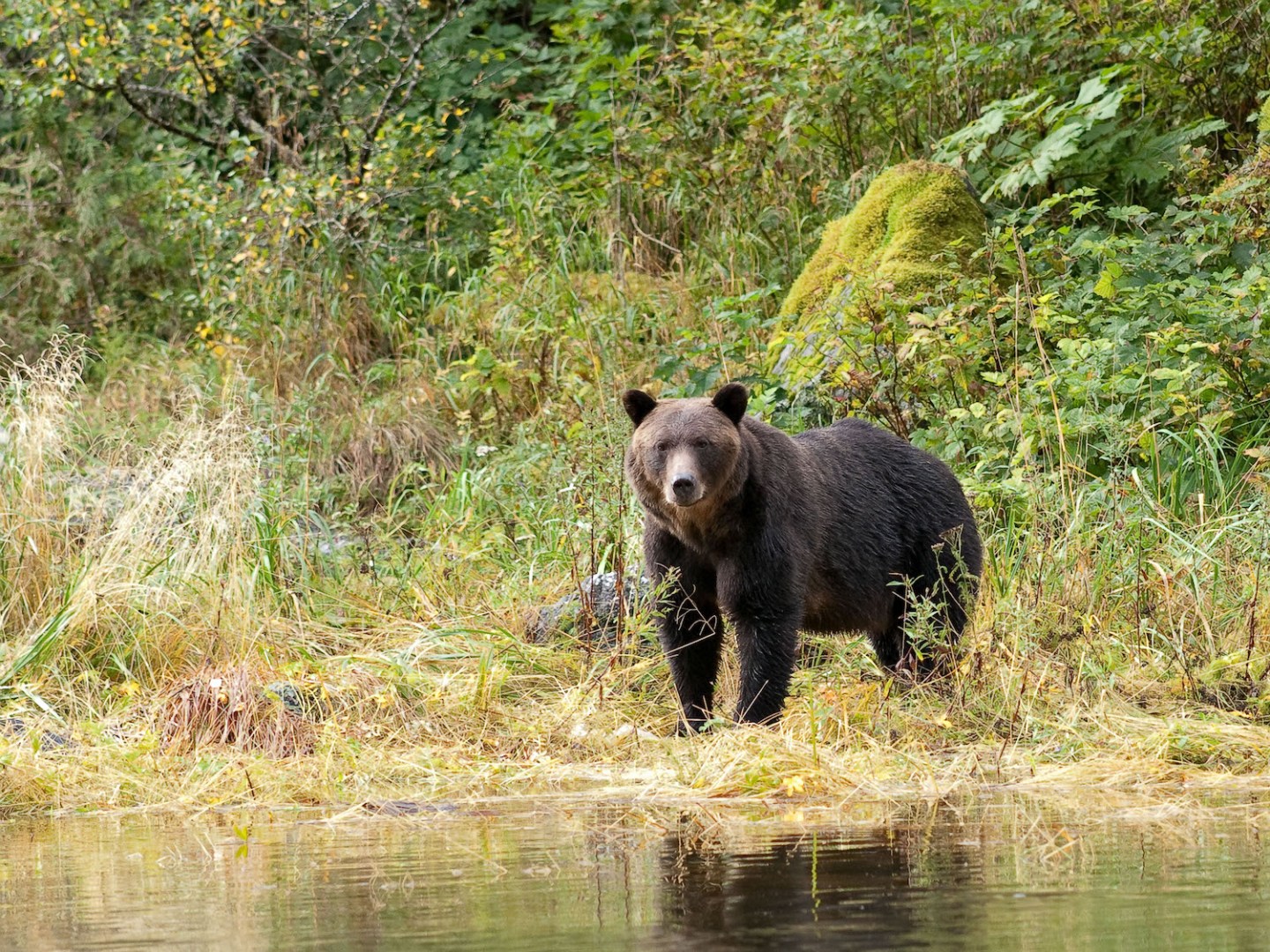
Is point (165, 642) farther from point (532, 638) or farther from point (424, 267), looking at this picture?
point (424, 267)

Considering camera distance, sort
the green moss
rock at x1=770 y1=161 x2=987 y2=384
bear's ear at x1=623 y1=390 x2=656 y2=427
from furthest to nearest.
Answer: the green moss → rock at x1=770 y1=161 x2=987 y2=384 → bear's ear at x1=623 y1=390 x2=656 y2=427

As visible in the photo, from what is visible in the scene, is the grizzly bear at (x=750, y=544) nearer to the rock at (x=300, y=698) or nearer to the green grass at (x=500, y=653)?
the green grass at (x=500, y=653)

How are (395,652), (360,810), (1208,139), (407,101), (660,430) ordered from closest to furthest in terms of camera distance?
(360,810)
(660,430)
(395,652)
(1208,139)
(407,101)

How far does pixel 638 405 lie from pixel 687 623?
897mm

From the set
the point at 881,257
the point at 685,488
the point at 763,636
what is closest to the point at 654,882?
the point at 685,488

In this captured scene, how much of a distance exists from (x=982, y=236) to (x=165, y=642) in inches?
208

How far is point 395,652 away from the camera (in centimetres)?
739

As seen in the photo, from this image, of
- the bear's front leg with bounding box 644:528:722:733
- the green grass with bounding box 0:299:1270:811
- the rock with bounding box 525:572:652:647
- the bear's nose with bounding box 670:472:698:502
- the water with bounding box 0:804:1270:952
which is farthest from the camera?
the rock with bounding box 525:572:652:647

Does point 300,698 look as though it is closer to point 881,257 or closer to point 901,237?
point 881,257

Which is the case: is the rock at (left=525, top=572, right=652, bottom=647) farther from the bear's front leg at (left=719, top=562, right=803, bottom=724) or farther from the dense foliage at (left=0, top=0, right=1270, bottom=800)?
the bear's front leg at (left=719, top=562, right=803, bottom=724)

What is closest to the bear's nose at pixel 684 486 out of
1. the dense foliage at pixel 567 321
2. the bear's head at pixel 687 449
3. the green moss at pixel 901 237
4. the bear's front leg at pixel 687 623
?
the bear's head at pixel 687 449

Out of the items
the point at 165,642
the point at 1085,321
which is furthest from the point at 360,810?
the point at 1085,321

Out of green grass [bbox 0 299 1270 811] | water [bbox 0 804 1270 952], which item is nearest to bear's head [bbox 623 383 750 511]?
green grass [bbox 0 299 1270 811]

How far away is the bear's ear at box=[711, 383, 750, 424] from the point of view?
6633 millimetres
